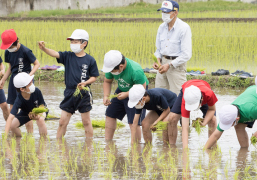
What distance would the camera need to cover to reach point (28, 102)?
17.8ft

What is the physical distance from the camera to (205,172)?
4070 millimetres

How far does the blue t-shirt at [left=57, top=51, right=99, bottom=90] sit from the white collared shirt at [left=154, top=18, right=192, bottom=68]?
45.5 inches

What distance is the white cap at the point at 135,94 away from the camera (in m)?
4.72

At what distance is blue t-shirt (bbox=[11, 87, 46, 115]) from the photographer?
538 cm

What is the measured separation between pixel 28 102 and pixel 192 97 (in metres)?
2.07

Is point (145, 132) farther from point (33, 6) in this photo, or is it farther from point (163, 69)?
point (33, 6)

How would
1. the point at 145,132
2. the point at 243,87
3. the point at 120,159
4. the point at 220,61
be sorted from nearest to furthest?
1. the point at 120,159
2. the point at 145,132
3. the point at 243,87
4. the point at 220,61

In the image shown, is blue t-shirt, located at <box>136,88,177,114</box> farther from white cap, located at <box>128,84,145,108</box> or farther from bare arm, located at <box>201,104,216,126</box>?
bare arm, located at <box>201,104,216,126</box>

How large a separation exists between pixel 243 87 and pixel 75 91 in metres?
5.08

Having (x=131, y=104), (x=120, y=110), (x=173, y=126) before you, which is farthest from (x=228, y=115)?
(x=120, y=110)

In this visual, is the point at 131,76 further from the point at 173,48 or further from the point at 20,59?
the point at 20,59

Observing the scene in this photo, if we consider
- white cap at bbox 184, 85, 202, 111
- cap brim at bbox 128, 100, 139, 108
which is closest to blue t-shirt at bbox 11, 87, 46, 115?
cap brim at bbox 128, 100, 139, 108

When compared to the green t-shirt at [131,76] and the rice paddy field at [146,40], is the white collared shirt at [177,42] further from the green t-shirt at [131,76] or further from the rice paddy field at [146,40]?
the rice paddy field at [146,40]

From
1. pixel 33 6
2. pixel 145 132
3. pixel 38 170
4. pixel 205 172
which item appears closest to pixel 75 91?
pixel 145 132
